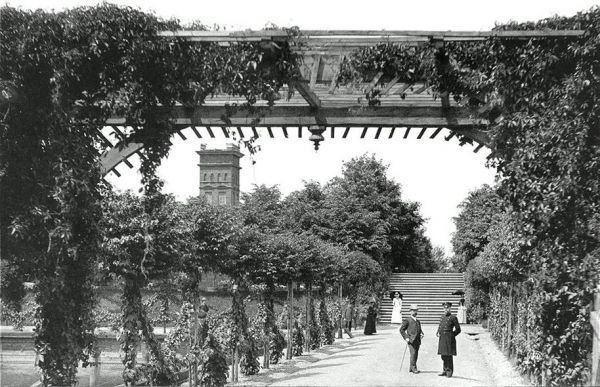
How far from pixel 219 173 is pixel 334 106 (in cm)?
6404

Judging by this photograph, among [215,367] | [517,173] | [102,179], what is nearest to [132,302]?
[215,367]

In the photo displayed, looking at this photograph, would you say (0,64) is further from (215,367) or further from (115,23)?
(215,367)

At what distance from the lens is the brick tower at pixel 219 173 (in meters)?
70.2

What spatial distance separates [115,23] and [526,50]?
455cm

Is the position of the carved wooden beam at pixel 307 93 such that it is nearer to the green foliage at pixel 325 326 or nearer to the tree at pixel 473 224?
the green foliage at pixel 325 326

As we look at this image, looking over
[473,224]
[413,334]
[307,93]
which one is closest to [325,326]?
[413,334]

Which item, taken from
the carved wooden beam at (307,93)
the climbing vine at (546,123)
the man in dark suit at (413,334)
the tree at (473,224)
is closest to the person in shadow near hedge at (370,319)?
the tree at (473,224)

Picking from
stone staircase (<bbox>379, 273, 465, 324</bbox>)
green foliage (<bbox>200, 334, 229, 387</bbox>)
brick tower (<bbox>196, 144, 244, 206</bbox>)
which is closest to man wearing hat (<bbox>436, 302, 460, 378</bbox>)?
green foliage (<bbox>200, 334, 229, 387</bbox>)

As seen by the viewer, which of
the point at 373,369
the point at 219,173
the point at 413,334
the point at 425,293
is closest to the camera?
the point at 413,334

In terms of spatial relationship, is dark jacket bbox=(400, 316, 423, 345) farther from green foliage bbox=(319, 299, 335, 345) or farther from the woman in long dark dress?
the woman in long dark dress

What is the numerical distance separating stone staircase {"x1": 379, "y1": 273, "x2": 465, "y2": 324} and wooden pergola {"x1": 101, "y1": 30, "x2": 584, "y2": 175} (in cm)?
2464

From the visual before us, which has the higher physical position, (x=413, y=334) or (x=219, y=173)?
(x=219, y=173)

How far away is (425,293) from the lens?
34.0 metres

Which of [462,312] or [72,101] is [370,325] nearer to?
[462,312]
